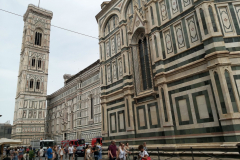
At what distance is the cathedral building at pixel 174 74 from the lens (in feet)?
32.9

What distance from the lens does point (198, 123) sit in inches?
431

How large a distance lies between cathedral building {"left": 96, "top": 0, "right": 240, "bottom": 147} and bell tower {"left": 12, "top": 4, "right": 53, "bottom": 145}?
161 ft

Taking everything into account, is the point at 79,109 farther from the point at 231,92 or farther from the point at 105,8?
the point at 231,92

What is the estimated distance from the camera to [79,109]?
4775 cm

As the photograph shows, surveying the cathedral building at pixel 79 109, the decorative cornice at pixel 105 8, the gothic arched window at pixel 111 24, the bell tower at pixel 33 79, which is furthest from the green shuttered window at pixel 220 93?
the bell tower at pixel 33 79

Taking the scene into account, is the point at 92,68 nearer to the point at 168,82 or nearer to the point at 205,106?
the point at 168,82

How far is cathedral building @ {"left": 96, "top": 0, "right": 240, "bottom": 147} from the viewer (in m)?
10.0

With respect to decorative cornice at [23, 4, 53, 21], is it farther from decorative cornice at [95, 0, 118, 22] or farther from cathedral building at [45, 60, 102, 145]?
decorative cornice at [95, 0, 118, 22]

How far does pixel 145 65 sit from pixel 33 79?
57.5m

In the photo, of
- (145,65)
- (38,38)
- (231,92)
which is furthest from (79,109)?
(231,92)

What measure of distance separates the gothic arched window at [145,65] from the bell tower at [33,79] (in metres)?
54.6

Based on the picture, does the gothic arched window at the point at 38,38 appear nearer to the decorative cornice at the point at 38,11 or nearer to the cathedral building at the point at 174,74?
the decorative cornice at the point at 38,11

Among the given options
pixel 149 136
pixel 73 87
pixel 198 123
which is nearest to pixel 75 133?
pixel 73 87

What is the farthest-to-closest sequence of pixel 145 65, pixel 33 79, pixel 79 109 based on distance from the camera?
pixel 33 79 → pixel 79 109 → pixel 145 65
